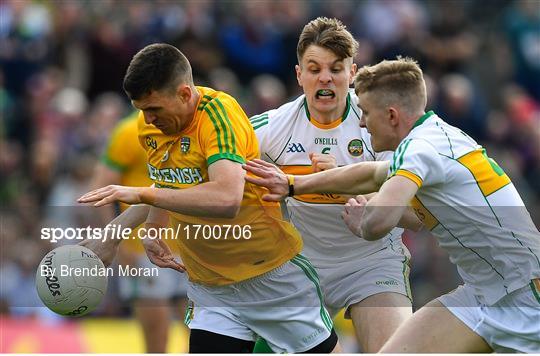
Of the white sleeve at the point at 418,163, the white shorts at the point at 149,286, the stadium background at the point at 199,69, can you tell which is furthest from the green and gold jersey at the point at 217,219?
the stadium background at the point at 199,69

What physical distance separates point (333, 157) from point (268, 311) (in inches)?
41.7

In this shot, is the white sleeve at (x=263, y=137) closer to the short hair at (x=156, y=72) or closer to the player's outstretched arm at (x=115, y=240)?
the player's outstretched arm at (x=115, y=240)

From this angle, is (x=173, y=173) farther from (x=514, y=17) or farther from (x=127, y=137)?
(x=514, y=17)

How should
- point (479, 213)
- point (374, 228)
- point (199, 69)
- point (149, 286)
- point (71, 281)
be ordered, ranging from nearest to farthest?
point (374, 228) < point (479, 213) < point (71, 281) < point (149, 286) < point (199, 69)

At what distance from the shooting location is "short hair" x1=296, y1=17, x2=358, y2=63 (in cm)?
755

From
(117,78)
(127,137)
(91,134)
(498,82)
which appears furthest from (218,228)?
(498,82)

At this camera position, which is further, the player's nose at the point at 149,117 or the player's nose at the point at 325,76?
the player's nose at the point at 325,76

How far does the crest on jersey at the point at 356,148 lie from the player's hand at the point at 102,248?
1590 millimetres

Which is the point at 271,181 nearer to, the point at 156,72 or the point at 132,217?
the point at 156,72

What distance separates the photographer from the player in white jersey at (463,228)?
6301 millimetres

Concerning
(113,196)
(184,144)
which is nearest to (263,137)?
(184,144)

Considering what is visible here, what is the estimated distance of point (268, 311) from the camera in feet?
23.1

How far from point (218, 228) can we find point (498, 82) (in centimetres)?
947

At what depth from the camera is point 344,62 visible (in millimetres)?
7586
